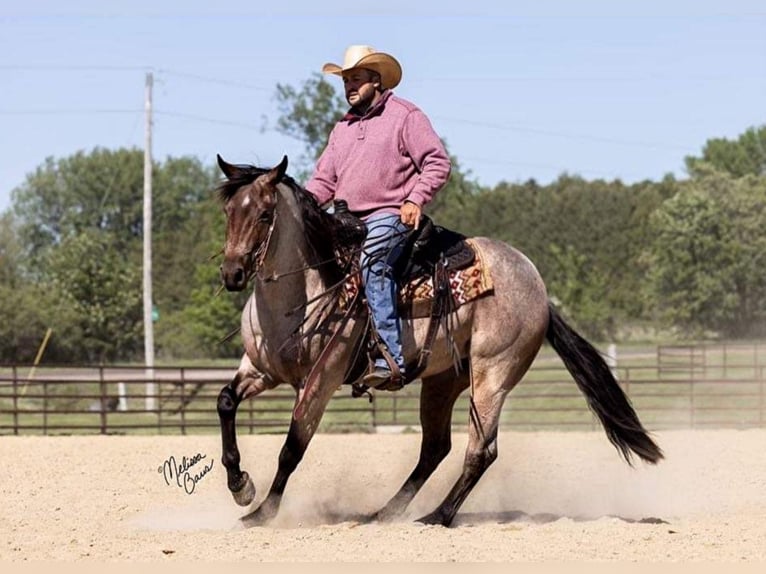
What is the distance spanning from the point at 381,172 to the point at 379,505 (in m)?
2.55

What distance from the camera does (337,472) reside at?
35.9 ft

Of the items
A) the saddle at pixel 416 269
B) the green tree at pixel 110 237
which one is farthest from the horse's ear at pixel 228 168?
the green tree at pixel 110 237

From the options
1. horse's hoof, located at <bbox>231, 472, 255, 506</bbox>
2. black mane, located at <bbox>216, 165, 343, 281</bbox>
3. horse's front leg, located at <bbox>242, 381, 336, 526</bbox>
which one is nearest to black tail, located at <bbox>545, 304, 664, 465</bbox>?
black mane, located at <bbox>216, 165, 343, 281</bbox>

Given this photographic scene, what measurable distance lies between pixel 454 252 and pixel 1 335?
3159 centimetres

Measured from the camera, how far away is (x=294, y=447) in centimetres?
703

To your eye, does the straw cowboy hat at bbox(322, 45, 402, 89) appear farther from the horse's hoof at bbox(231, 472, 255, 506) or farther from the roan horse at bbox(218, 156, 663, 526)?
the horse's hoof at bbox(231, 472, 255, 506)

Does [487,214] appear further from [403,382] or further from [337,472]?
[403,382]

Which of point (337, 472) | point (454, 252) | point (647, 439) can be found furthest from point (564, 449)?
point (454, 252)

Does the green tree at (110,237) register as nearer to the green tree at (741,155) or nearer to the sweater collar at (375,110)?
the green tree at (741,155)

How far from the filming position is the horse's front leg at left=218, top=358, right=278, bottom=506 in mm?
7039

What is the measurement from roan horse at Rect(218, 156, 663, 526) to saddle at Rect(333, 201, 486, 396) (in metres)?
0.07

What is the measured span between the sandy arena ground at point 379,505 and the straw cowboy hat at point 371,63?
255cm

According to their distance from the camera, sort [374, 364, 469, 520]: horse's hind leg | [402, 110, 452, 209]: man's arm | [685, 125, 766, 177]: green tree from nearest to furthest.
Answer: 1. [402, 110, 452, 209]: man's arm
2. [374, 364, 469, 520]: horse's hind leg
3. [685, 125, 766, 177]: green tree

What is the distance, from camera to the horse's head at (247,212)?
→ 658 cm
